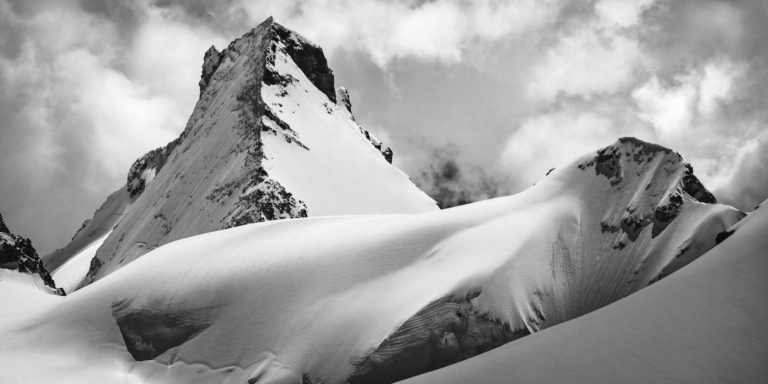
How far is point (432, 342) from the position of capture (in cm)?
2723

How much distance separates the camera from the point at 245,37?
121 metres

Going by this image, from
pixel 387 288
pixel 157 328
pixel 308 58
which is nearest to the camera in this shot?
pixel 387 288

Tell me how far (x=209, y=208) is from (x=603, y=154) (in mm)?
56869

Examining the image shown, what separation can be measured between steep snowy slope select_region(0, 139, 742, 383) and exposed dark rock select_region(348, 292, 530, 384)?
0.15 feet

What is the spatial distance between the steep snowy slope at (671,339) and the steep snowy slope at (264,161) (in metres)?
53.3

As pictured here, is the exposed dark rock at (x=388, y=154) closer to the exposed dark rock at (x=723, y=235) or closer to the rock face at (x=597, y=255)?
the rock face at (x=597, y=255)

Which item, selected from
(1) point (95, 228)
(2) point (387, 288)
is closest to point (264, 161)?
(2) point (387, 288)

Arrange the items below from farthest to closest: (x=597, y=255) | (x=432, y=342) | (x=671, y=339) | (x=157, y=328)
→ 1. (x=157, y=328)
2. (x=597, y=255)
3. (x=432, y=342)
4. (x=671, y=339)

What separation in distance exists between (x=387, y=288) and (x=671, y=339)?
14565 mm

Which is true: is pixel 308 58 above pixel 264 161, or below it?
above

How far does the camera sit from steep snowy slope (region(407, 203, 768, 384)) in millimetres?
16062

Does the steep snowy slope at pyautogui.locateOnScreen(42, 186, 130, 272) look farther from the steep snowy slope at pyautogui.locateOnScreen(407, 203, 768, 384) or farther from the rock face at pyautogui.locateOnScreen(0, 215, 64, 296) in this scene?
the steep snowy slope at pyautogui.locateOnScreen(407, 203, 768, 384)

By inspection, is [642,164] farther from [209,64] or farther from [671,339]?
[209,64]

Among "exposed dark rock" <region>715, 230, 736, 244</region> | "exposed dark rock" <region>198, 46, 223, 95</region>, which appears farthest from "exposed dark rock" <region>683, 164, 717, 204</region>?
"exposed dark rock" <region>198, 46, 223, 95</region>
